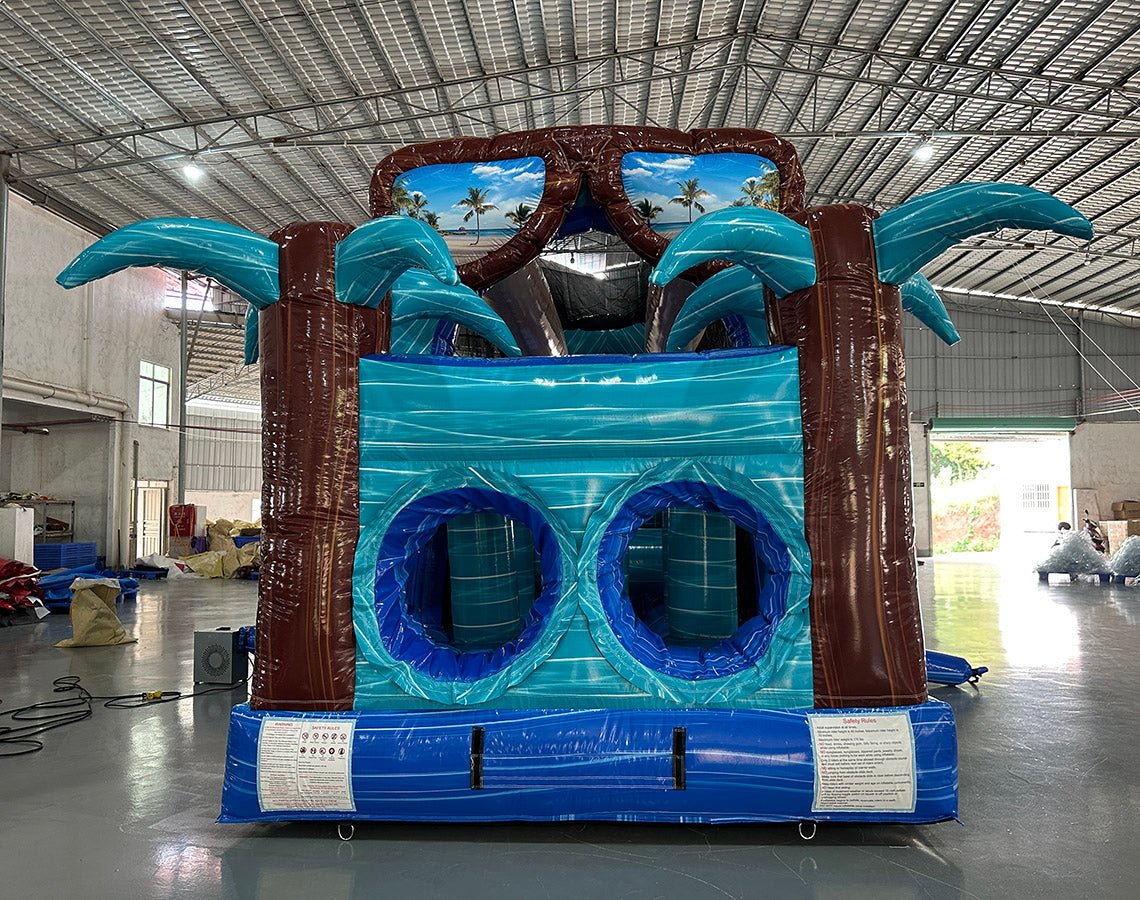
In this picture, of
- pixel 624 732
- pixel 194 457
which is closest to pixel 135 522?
pixel 194 457

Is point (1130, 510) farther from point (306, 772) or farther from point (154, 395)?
point (306, 772)

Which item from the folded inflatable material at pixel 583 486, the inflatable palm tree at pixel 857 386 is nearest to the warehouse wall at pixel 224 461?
the folded inflatable material at pixel 583 486

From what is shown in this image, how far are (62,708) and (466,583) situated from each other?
299cm

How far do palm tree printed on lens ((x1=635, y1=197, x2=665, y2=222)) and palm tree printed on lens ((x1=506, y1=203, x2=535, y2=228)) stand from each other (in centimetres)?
54

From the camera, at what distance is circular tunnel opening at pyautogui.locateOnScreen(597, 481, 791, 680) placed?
3277mm

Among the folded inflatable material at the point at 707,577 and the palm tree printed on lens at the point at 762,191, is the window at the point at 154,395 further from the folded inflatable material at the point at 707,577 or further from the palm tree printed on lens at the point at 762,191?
the folded inflatable material at the point at 707,577

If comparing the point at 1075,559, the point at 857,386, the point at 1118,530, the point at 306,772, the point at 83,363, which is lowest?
the point at 306,772

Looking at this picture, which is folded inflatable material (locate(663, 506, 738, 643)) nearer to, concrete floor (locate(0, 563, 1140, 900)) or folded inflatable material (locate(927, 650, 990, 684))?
concrete floor (locate(0, 563, 1140, 900))

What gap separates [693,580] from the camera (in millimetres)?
3957

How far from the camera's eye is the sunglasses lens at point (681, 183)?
4.39m

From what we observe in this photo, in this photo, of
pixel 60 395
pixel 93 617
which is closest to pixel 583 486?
pixel 93 617

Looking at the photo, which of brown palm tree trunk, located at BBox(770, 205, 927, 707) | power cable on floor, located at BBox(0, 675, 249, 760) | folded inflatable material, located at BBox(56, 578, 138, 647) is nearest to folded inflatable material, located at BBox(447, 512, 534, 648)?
brown palm tree trunk, located at BBox(770, 205, 927, 707)

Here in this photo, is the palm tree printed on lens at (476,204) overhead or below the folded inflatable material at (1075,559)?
overhead

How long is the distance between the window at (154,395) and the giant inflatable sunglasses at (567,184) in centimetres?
1289
